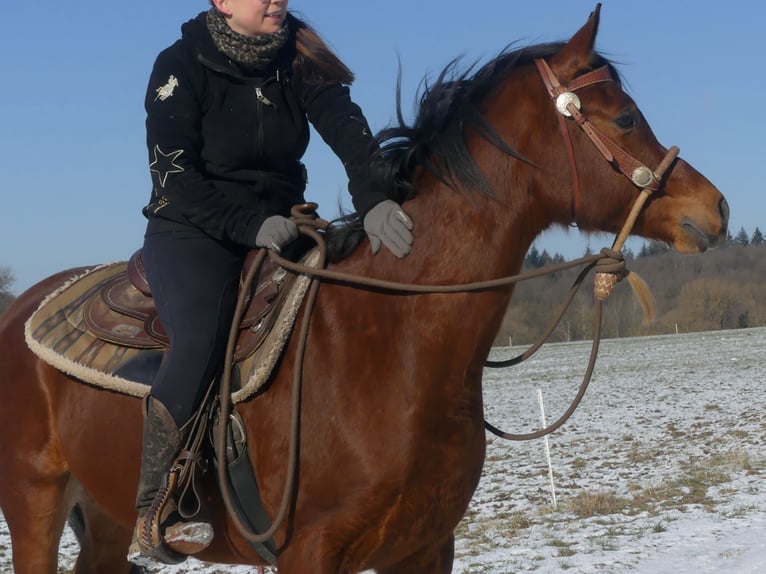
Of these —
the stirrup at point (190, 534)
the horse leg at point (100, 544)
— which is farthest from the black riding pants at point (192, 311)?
the horse leg at point (100, 544)

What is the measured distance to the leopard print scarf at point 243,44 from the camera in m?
3.37

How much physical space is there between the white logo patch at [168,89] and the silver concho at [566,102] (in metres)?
1.50

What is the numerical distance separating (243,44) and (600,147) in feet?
4.87

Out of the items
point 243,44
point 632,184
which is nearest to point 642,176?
point 632,184

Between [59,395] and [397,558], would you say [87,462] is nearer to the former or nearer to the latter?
[59,395]

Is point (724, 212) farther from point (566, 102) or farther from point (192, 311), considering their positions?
point (192, 311)

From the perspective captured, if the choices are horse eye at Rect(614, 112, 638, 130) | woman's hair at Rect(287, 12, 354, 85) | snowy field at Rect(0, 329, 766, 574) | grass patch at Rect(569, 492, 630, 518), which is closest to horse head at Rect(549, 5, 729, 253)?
horse eye at Rect(614, 112, 638, 130)

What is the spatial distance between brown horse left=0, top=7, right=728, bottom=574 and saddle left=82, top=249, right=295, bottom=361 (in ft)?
0.62

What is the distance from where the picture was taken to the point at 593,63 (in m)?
3.03

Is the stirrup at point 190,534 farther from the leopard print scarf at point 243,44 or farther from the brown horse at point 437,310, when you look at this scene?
the leopard print scarf at point 243,44

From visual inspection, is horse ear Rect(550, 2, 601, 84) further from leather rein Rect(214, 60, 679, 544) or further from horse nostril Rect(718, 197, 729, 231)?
horse nostril Rect(718, 197, 729, 231)

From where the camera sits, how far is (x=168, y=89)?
331 centimetres

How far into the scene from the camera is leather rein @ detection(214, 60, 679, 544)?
115 inches

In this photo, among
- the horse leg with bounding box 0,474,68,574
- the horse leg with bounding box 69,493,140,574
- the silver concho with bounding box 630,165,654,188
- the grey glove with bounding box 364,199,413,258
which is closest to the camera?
the silver concho with bounding box 630,165,654,188
